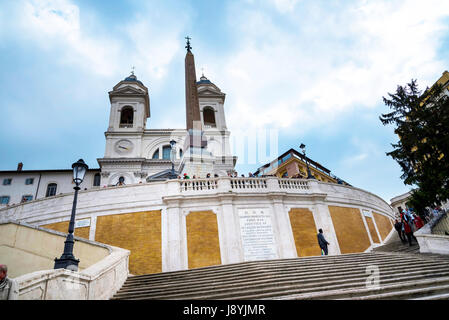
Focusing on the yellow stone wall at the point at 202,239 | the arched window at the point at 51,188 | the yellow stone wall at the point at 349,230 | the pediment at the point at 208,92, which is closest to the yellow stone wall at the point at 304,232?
the yellow stone wall at the point at 349,230

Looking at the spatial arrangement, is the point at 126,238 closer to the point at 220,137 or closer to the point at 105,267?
the point at 105,267

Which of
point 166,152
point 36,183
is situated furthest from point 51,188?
point 166,152

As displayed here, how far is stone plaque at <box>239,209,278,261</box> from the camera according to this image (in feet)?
44.2

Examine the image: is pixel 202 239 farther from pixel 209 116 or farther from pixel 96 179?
pixel 209 116

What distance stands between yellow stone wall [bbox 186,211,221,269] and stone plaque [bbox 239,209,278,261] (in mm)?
1366

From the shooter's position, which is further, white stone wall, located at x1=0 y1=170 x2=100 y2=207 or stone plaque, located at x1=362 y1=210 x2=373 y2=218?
white stone wall, located at x1=0 y1=170 x2=100 y2=207

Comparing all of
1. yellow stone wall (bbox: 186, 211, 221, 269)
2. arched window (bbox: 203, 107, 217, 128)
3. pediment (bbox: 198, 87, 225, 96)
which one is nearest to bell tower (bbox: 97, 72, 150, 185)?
pediment (bbox: 198, 87, 225, 96)

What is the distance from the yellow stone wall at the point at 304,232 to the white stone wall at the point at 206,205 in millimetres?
298

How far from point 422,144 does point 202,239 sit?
41.3 ft

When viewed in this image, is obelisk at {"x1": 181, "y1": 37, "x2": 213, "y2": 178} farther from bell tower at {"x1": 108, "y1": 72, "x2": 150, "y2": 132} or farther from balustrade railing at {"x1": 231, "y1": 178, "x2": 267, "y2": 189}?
bell tower at {"x1": 108, "y1": 72, "x2": 150, "y2": 132}

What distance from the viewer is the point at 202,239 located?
13.6 m

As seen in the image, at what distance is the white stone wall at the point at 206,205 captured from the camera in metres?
13.6

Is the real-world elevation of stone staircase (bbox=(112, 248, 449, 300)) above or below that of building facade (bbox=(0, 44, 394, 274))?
below

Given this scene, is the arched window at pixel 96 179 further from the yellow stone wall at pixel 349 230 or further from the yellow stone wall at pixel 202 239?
the yellow stone wall at pixel 349 230
